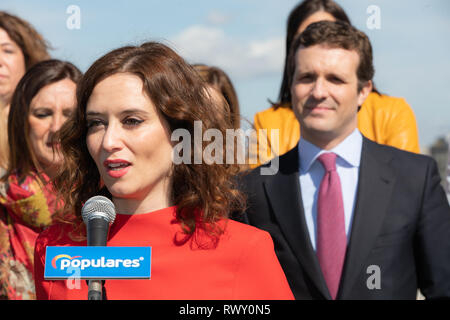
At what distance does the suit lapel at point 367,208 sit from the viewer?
3057 millimetres

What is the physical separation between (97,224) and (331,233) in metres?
1.60

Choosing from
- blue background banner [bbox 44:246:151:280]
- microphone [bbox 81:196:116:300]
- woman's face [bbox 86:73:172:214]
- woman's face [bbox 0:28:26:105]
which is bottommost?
blue background banner [bbox 44:246:151:280]

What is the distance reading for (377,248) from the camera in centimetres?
310

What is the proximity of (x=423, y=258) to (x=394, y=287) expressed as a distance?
217mm

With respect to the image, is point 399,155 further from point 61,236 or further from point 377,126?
point 61,236

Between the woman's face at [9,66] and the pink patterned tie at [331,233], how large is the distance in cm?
291

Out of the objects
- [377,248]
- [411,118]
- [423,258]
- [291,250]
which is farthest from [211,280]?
[411,118]

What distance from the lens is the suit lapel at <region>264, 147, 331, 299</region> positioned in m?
3.07

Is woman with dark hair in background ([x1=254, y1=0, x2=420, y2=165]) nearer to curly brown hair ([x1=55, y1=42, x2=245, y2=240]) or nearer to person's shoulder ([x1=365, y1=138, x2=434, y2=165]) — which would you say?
person's shoulder ([x1=365, y1=138, x2=434, y2=165])

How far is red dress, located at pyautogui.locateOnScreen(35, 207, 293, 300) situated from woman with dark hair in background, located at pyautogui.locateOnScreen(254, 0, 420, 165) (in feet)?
5.23

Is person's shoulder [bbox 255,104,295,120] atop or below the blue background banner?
atop

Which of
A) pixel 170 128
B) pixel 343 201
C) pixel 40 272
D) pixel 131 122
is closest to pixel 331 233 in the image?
pixel 343 201
